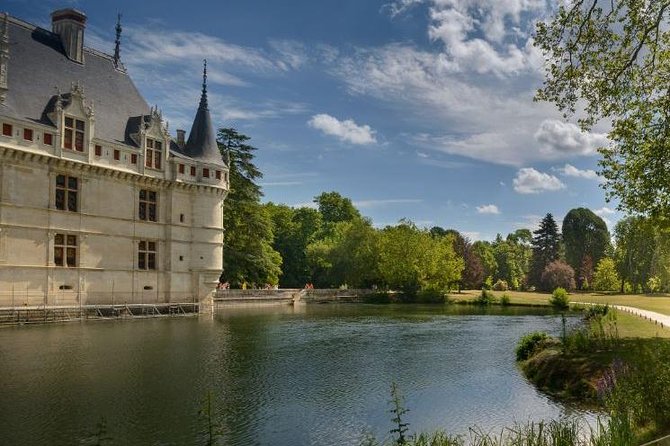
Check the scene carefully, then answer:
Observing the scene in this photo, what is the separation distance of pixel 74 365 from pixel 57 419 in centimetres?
617

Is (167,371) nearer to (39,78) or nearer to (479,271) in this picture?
(39,78)

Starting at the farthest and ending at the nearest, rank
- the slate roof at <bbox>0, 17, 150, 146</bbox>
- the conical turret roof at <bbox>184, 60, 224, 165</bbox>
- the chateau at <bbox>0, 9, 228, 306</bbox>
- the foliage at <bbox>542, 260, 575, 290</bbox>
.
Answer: the foliage at <bbox>542, 260, 575, 290</bbox>, the conical turret roof at <bbox>184, 60, 224, 165</bbox>, the slate roof at <bbox>0, 17, 150, 146</bbox>, the chateau at <bbox>0, 9, 228, 306</bbox>

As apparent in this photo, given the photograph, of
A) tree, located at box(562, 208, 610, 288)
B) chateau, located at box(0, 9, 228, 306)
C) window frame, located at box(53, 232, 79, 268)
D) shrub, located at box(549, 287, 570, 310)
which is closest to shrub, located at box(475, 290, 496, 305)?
shrub, located at box(549, 287, 570, 310)

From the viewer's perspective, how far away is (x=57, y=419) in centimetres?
1095

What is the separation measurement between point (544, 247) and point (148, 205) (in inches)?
2763

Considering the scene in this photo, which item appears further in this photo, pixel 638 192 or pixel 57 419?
pixel 638 192

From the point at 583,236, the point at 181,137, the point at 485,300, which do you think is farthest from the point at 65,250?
the point at 583,236

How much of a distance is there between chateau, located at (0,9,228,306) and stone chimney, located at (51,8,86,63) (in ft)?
0.22

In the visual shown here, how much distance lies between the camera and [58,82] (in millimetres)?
34344

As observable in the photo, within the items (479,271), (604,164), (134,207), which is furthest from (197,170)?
(479,271)

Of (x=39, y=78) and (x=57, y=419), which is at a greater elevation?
(x=39, y=78)

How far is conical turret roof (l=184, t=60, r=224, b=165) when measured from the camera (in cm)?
4069

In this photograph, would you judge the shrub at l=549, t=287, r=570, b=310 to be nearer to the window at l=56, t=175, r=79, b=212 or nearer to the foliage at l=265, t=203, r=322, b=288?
the foliage at l=265, t=203, r=322, b=288

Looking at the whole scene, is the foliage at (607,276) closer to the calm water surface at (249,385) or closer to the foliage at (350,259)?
the foliage at (350,259)
